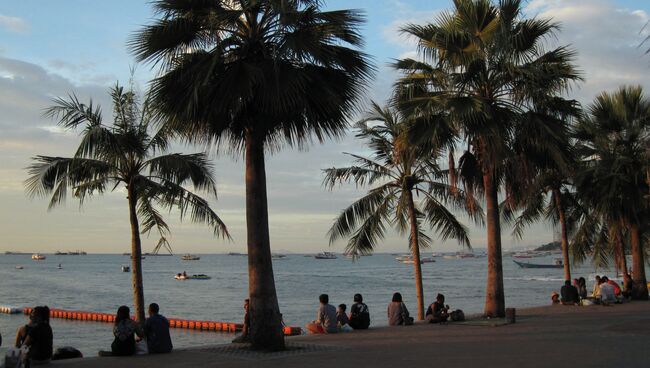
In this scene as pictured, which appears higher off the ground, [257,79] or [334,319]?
[257,79]

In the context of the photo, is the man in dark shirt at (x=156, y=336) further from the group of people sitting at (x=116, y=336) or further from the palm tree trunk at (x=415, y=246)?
the palm tree trunk at (x=415, y=246)

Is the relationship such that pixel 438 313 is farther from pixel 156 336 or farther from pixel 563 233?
pixel 563 233

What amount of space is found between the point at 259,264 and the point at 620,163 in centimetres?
1719

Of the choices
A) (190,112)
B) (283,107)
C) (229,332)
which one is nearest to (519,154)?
(283,107)

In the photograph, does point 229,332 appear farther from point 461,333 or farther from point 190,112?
point 190,112

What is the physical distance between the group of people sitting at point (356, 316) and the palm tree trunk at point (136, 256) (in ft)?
15.1

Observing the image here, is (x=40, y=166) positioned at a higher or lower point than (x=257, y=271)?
higher

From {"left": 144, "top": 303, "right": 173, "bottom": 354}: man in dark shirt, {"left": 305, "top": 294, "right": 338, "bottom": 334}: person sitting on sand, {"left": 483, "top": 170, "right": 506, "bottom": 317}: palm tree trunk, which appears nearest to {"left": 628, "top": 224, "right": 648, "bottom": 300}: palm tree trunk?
{"left": 483, "top": 170, "right": 506, "bottom": 317}: palm tree trunk

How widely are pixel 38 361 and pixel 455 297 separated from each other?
53939 mm

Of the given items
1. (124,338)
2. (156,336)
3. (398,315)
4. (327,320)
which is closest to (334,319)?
(327,320)

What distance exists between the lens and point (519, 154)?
18.3 metres

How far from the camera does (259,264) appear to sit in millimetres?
12883

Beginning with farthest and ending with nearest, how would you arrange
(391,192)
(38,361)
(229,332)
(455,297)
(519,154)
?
1. (455,297)
2. (229,332)
3. (391,192)
4. (519,154)
5. (38,361)

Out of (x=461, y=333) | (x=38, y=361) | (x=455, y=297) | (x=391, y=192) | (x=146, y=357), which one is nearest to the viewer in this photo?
(x=38, y=361)
